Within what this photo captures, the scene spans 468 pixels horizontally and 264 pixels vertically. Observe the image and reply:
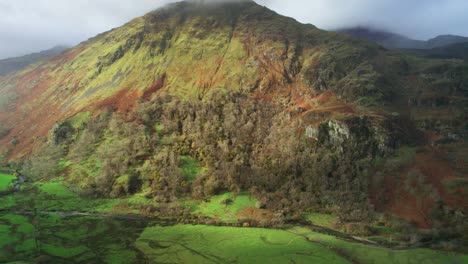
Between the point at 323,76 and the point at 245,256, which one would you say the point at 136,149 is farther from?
the point at 323,76

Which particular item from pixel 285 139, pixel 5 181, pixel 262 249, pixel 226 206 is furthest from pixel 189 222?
pixel 5 181

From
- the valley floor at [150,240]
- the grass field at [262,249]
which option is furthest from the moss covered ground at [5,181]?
the grass field at [262,249]

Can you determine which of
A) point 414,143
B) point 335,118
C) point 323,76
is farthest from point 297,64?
point 414,143

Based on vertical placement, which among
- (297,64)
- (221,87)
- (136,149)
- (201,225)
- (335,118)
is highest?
(297,64)

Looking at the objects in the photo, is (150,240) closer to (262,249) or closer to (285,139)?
(262,249)

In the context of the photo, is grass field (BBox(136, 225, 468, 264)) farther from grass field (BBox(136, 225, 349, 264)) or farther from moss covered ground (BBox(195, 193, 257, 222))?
moss covered ground (BBox(195, 193, 257, 222))

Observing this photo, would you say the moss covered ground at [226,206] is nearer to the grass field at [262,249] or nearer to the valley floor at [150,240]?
the valley floor at [150,240]

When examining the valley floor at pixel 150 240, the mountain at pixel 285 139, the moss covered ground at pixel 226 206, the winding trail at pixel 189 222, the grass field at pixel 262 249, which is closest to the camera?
the grass field at pixel 262 249

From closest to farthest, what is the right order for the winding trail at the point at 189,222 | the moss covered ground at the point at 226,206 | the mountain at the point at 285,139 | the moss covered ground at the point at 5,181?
the winding trail at the point at 189,222 → the mountain at the point at 285,139 → the moss covered ground at the point at 226,206 → the moss covered ground at the point at 5,181
